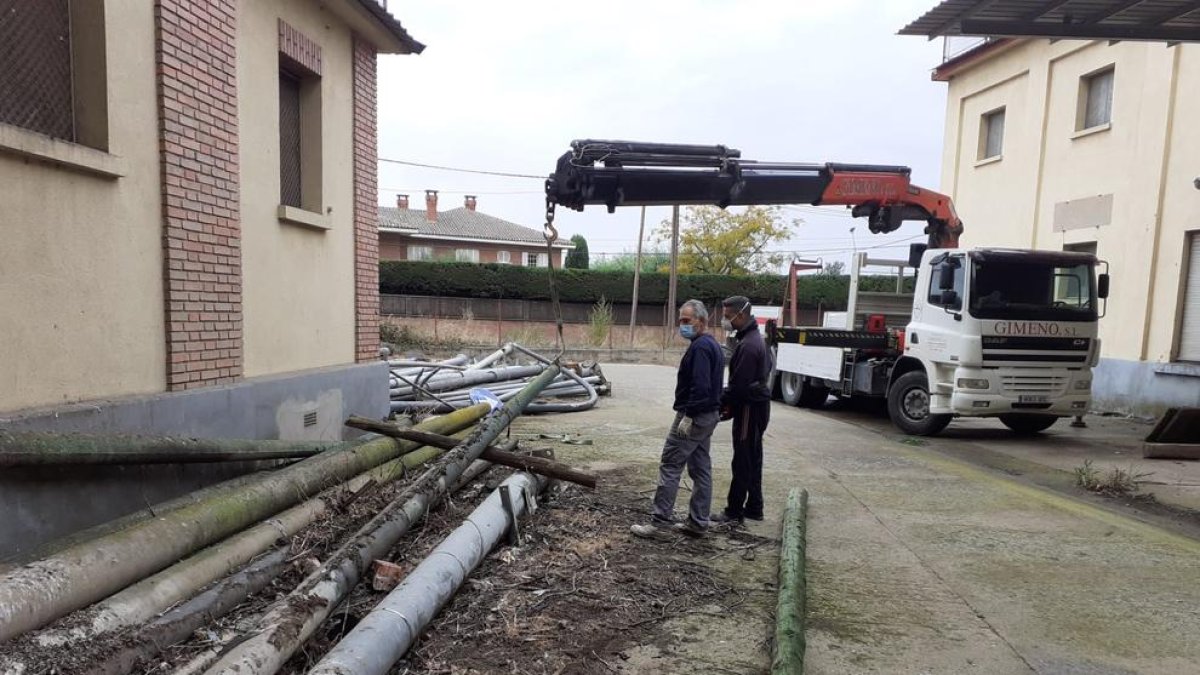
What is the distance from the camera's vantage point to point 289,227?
6.38 meters

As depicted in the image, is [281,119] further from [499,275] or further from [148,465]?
[499,275]

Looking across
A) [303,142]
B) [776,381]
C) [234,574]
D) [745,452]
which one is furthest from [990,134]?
[234,574]

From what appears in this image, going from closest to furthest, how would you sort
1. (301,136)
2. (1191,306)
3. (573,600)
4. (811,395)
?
(573,600)
(301,136)
(1191,306)
(811,395)

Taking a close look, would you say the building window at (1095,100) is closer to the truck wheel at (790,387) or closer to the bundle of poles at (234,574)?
the truck wheel at (790,387)

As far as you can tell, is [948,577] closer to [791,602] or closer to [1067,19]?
[791,602]

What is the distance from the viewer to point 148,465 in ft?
13.7

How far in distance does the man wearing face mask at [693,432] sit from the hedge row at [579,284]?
939 inches

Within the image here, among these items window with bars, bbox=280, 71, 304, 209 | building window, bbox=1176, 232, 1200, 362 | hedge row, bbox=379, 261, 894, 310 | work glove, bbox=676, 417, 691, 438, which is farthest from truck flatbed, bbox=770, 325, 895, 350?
hedge row, bbox=379, 261, 894, 310

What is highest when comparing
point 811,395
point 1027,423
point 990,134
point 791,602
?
point 990,134

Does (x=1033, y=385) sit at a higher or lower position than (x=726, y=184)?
lower

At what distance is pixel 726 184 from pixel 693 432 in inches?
173

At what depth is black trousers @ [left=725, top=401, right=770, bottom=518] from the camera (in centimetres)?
550

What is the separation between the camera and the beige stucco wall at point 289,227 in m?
5.71

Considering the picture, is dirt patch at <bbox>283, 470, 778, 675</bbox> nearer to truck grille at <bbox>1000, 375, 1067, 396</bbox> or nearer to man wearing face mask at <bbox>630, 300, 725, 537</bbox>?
man wearing face mask at <bbox>630, 300, 725, 537</bbox>
